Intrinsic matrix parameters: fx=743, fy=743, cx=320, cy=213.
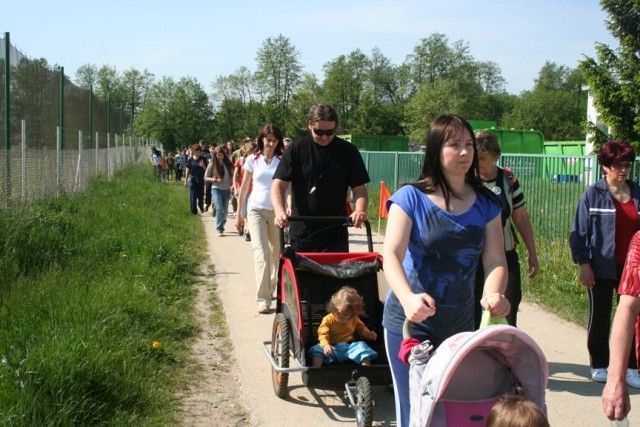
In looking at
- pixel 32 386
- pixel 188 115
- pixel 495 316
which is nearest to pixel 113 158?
pixel 32 386

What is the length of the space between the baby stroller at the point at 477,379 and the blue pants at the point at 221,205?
12610 millimetres

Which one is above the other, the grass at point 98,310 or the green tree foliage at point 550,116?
the green tree foliage at point 550,116

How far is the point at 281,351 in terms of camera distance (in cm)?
528

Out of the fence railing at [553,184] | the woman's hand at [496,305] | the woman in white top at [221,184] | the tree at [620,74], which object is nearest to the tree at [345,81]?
the tree at [620,74]

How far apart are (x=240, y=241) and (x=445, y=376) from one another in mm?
11733

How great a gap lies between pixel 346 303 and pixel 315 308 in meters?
0.48

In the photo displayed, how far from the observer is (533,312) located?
8266 mm

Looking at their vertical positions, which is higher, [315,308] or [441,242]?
[441,242]

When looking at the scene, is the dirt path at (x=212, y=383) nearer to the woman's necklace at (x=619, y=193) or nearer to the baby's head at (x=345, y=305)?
the baby's head at (x=345, y=305)

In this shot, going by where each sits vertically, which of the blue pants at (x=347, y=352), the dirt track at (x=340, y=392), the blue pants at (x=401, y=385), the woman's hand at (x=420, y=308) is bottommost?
the dirt track at (x=340, y=392)

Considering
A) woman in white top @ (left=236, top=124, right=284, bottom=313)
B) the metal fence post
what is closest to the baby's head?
woman in white top @ (left=236, top=124, right=284, bottom=313)

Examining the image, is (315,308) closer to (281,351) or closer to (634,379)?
(281,351)

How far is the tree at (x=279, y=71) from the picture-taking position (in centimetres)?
8675

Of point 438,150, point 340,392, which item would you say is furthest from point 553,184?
point 438,150
